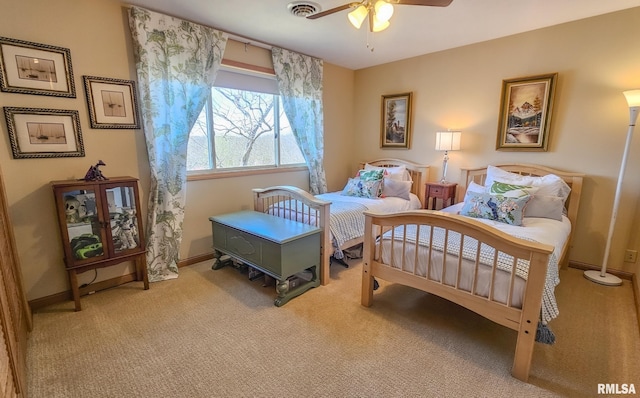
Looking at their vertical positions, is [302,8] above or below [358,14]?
above

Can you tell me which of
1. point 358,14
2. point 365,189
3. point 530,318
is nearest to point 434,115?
point 365,189

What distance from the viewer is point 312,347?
6.31 feet

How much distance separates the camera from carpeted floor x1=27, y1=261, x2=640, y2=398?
63.7 inches

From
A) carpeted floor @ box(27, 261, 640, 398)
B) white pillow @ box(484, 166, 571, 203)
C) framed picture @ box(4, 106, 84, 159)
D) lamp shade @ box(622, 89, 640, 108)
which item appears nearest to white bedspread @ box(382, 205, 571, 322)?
white pillow @ box(484, 166, 571, 203)

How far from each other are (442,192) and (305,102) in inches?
85.4

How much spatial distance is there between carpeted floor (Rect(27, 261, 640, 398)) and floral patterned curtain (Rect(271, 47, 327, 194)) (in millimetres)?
2064

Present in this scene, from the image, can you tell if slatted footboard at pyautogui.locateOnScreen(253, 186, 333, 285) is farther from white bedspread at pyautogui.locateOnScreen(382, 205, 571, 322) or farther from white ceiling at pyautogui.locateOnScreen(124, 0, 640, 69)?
white ceiling at pyautogui.locateOnScreen(124, 0, 640, 69)

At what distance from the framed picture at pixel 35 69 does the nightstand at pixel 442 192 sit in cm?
380

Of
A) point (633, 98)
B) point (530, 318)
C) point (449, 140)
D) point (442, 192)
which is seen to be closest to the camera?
point (530, 318)

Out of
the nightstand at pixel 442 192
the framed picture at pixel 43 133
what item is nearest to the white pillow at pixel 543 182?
the nightstand at pixel 442 192

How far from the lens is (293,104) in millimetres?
3814

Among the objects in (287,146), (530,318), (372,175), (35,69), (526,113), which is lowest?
(530,318)

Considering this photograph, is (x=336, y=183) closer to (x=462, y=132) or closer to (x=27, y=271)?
(x=462, y=132)

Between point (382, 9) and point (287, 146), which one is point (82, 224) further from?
point (382, 9)
